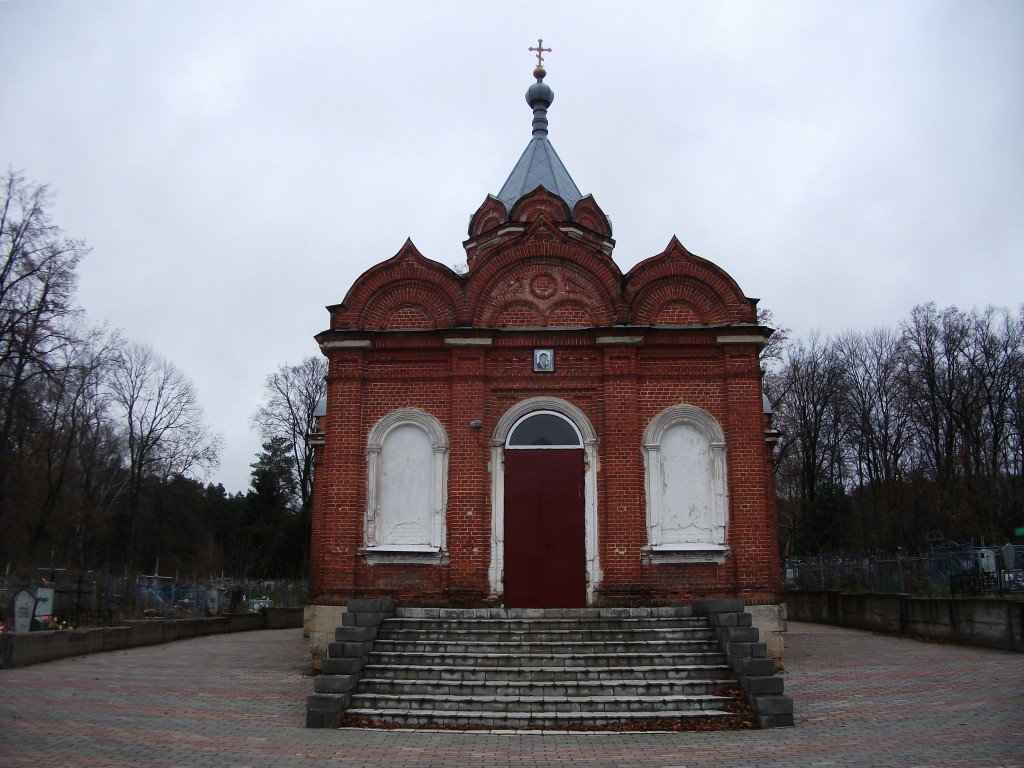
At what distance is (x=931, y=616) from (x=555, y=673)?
1292 cm

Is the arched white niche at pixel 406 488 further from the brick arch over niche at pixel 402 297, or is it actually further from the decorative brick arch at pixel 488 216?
the decorative brick arch at pixel 488 216

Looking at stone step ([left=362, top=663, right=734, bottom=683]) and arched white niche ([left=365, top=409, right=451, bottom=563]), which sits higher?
arched white niche ([left=365, top=409, right=451, bottom=563])

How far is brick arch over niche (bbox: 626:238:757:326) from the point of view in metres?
14.0

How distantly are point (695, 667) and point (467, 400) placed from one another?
5541 millimetres

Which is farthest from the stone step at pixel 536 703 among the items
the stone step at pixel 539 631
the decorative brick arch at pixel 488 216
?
the decorative brick arch at pixel 488 216

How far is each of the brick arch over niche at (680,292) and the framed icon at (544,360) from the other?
1.51 m

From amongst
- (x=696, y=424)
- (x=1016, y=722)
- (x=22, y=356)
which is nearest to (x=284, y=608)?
(x=22, y=356)

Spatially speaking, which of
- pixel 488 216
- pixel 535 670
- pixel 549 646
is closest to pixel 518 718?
pixel 535 670

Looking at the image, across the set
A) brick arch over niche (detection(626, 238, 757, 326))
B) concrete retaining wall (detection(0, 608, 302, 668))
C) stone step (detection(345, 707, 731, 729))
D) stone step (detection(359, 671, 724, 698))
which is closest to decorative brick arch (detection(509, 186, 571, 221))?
brick arch over niche (detection(626, 238, 757, 326))

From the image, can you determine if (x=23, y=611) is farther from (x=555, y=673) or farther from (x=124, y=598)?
(x=555, y=673)

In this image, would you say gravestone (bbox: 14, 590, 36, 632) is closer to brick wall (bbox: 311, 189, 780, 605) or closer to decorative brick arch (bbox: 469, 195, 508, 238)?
brick wall (bbox: 311, 189, 780, 605)

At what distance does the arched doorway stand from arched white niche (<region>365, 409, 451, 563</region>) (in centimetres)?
95

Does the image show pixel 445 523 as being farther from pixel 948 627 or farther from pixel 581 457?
pixel 948 627

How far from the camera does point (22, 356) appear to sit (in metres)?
23.5
